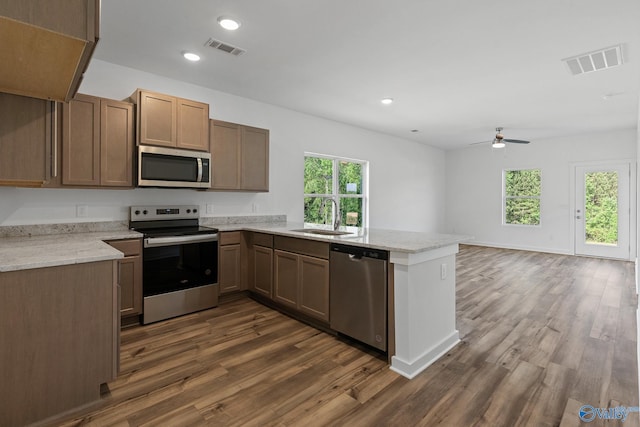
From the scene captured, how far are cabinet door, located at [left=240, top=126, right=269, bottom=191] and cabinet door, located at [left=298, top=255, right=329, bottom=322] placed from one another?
1484 millimetres

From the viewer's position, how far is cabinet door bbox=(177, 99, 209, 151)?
11.0 ft

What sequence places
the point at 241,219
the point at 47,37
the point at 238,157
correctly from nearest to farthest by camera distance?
the point at 47,37, the point at 238,157, the point at 241,219

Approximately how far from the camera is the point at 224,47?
118 inches

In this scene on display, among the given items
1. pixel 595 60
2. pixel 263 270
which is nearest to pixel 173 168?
pixel 263 270

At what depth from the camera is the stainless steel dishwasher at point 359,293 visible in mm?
2336

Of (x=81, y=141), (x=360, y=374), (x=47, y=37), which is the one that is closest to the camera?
(x=47, y=37)

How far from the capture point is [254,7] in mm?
2367

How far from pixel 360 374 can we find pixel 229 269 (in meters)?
2.00

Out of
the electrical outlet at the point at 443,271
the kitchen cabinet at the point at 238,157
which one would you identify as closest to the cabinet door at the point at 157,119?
the kitchen cabinet at the point at 238,157

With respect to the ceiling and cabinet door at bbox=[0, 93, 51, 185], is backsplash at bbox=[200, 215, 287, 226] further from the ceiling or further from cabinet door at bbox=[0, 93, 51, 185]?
cabinet door at bbox=[0, 93, 51, 185]

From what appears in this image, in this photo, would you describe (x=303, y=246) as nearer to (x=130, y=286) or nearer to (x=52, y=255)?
(x=130, y=286)

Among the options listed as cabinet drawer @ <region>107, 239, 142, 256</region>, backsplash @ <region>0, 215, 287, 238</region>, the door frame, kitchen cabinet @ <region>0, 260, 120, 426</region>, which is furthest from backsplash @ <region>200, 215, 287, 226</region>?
the door frame

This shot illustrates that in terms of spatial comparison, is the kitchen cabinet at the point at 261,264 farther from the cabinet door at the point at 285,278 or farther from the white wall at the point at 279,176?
the white wall at the point at 279,176

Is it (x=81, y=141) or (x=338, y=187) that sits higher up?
(x=81, y=141)
